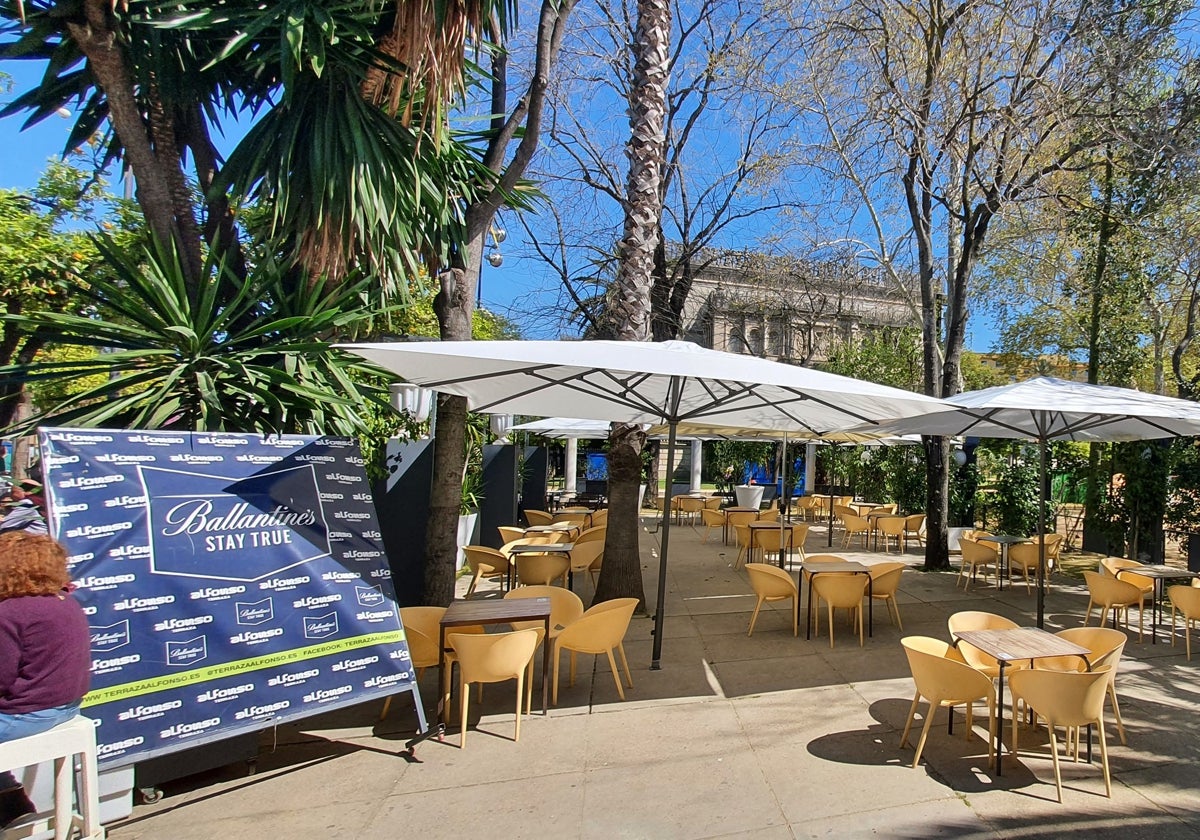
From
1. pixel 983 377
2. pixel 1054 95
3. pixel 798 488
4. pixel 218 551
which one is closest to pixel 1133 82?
pixel 1054 95

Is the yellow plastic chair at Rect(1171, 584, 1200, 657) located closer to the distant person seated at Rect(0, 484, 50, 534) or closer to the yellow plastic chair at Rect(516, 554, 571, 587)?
the yellow plastic chair at Rect(516, 554, 571, 587)

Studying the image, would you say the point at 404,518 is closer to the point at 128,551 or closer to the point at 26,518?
the point at 26,518

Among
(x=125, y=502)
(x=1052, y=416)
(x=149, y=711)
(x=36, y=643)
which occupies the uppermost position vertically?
(x=1052, y=416)

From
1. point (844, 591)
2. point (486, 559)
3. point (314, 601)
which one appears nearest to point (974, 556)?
point (844, 591)

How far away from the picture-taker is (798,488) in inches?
1160

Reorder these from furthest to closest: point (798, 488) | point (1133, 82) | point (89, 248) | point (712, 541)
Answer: point (798, 488), point (712, 541), point (1133, 82), point (89, 248)

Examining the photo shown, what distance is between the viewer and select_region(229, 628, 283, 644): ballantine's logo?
339cm

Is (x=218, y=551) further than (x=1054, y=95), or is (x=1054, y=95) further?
(x=1054, y=95)

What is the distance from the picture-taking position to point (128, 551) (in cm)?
321

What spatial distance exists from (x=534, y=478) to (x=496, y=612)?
1114 centimetres

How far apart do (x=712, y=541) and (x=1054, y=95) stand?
9.15 meters

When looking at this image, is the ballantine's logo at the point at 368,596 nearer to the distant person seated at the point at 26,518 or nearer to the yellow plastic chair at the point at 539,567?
the distant person seated at the point at 26,518

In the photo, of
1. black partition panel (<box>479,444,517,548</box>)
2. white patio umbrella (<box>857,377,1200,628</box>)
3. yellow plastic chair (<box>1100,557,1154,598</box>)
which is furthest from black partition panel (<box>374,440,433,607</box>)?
yellow plastic chair (<box>1100,557,1154,598</box>)

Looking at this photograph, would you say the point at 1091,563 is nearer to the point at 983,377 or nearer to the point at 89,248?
the point at 89,248
